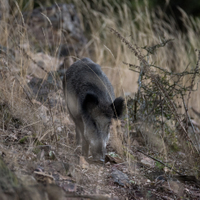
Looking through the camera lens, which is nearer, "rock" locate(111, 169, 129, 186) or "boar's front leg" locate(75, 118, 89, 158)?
"rock" locate(111, 169, 129, 186)

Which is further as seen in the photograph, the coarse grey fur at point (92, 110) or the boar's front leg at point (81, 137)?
the boar's front leg at point (81, 137)

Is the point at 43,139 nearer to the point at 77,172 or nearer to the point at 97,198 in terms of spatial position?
the point at 77,172

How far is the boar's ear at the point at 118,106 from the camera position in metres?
4.35

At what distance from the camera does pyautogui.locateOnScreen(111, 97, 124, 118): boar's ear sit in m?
4.35

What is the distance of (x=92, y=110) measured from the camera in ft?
14.7

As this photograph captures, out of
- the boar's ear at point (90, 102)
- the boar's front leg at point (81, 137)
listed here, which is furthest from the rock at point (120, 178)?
the boar's ear at point (90, 102)

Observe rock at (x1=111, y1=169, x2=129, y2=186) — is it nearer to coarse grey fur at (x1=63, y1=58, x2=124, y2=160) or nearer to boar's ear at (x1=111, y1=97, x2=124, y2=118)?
coarse grey fur at (x1=63, y1=58, x2=124, y2=160)

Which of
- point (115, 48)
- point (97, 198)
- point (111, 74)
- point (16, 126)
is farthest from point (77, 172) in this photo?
point (115, 48)

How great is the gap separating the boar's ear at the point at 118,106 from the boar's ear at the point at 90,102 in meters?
0.26

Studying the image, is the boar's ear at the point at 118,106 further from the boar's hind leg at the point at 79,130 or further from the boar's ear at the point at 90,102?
the boar's hind leg at the point at 79,130

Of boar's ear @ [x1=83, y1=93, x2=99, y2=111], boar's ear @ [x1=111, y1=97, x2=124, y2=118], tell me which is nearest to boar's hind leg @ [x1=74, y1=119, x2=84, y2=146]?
boar's ear @ [x1=83, y1=93, x2=99, y2=111]

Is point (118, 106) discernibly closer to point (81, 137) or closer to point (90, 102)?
point (90, 102)

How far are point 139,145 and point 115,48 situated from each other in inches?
190

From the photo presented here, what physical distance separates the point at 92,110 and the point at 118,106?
15.6 inches
